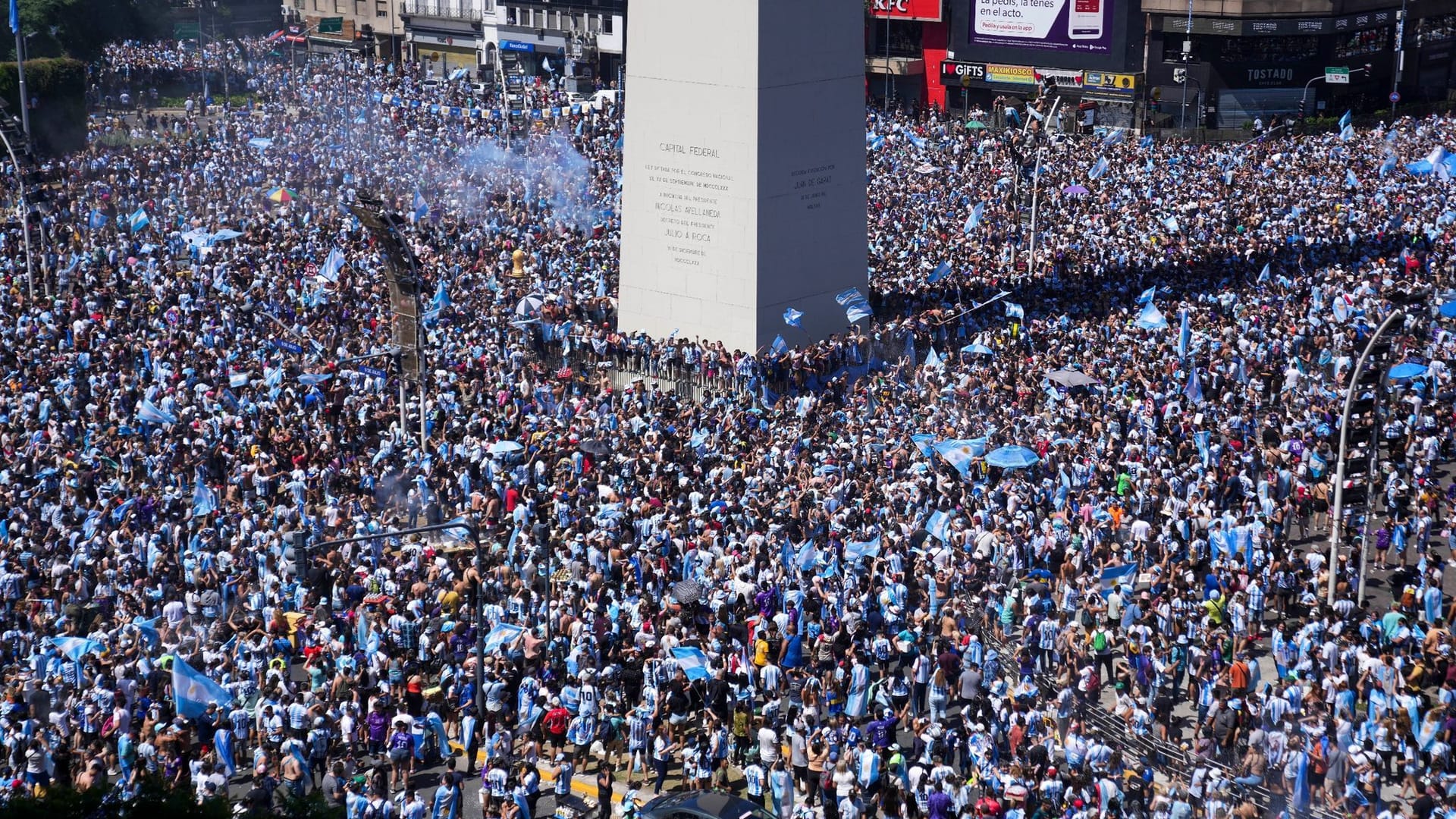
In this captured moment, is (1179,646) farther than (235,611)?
No

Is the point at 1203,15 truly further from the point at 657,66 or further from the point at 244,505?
the point at 244,505

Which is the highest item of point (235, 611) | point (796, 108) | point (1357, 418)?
point (796, 108)

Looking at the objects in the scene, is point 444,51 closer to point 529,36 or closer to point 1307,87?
point 529,36

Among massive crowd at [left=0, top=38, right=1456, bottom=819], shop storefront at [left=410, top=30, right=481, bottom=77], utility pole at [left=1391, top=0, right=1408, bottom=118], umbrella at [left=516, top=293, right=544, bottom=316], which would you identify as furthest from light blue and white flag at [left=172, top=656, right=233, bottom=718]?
shop storefront at [left=410, top=30, right=481, bottom=77]

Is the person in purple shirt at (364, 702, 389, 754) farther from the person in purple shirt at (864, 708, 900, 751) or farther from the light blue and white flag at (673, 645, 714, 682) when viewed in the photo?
the person in purple shirt at (864, 708, 900, 751)

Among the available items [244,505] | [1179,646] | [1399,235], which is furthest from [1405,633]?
[1399,235]

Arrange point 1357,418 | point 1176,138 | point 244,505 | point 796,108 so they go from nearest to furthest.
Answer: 1. point 1357,418
2. point 244,505
3. point 796,108
4. point 1176,138

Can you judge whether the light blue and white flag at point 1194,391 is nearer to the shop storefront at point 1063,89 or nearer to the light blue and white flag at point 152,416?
the light blue and white flag at point 152,416

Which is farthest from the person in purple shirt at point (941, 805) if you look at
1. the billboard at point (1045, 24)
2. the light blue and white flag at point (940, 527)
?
the billboard at point (1045, 24)
